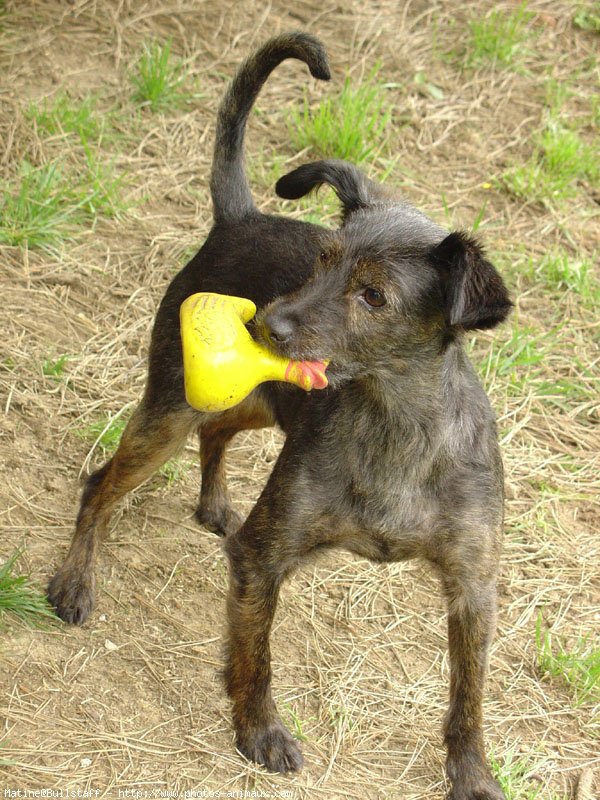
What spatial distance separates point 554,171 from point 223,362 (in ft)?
15.3

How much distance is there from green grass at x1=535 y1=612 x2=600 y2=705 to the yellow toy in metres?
1.83

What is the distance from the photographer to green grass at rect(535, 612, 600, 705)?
183 inches

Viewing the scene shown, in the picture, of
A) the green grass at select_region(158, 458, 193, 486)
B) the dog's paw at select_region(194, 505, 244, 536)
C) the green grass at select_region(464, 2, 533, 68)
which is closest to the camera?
the dog's paw at select_region(194, 505, 244, 536)

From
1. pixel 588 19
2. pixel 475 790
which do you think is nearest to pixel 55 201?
pixel 475 790

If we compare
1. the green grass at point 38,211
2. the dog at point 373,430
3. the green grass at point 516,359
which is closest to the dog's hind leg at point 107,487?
the dog at point 373,430

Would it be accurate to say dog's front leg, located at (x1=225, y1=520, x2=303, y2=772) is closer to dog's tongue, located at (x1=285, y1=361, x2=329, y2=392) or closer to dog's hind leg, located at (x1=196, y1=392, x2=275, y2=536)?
dog's tongue, located at (x1=285, y1=361, x2=329, y2=392)

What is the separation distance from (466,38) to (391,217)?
5.05 metres

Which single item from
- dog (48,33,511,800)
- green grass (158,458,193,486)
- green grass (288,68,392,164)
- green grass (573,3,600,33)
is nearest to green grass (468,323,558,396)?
green grass (288,68,392,164)

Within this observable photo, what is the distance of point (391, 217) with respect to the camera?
13.1ft

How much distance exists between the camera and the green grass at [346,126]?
7.12m

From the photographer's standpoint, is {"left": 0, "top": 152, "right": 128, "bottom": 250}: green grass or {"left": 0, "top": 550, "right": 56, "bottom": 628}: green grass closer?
{"left": 0, "top": 550, "right": 56, "bottom": 628}: green grass

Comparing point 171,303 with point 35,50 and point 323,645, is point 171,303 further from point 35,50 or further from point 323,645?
point 35,50

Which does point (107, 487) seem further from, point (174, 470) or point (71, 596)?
point (174, 470)

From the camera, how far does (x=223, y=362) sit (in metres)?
3.62
